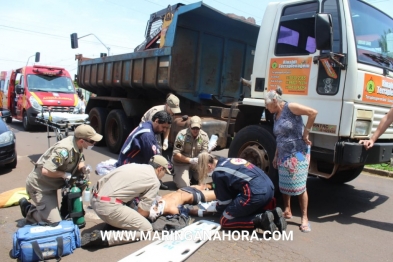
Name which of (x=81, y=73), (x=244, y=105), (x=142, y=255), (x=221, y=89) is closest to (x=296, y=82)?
(x=244, y=105)

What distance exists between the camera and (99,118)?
330 inches

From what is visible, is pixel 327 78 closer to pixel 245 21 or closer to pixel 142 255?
pixel 142 255

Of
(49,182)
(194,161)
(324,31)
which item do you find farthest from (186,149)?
(324,31)

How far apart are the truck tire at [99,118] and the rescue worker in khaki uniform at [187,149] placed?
3543 millimetres

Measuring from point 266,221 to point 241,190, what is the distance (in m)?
0.39

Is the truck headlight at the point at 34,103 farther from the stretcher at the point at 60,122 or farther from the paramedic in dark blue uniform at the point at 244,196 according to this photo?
the paramedic in dark blue uniform at the point at 244,196

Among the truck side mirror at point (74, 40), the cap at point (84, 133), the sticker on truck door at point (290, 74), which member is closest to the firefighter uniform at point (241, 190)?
the sticker on truck door at point (290, 74)

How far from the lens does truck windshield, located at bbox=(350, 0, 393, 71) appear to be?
12.4 ft

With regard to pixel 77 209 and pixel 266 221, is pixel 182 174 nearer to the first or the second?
pixel 77 209

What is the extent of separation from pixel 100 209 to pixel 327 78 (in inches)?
108

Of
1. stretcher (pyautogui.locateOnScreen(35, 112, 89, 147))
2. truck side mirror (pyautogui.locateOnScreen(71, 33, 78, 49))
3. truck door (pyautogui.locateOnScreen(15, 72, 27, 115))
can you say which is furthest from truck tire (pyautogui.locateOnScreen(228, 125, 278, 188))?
truck side mirror (pyautogui.locateOnScreen(71, 33, 78, 49))

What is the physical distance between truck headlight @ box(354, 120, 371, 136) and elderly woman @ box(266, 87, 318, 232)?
1.63 ft

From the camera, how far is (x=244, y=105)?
4664 mm

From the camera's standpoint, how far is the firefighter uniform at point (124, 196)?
3.29 meters
